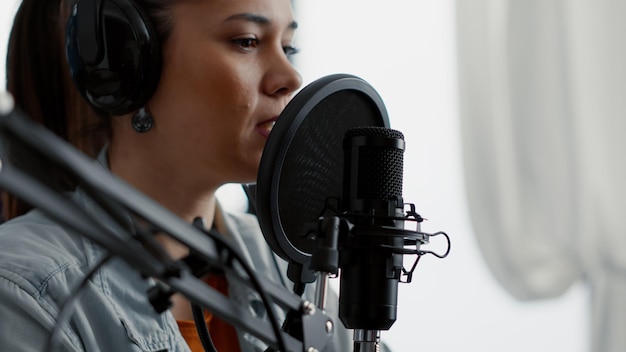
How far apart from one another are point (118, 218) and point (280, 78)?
0.73 metres

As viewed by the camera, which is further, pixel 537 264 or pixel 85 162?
pixel 537 264

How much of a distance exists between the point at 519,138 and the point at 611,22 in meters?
0.35

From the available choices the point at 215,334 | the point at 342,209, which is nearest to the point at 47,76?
the point at 215,334

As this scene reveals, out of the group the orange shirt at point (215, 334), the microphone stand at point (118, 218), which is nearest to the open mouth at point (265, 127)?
the orange shirt at point (215, 334)

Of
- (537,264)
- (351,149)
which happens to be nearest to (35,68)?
(351,149)

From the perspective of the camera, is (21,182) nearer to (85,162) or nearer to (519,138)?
(85,162)

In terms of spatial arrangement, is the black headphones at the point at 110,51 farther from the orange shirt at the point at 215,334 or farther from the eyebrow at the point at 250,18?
the orange shirt at the point at 215,334

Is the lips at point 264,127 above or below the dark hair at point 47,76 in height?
below

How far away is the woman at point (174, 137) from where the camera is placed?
1.06m

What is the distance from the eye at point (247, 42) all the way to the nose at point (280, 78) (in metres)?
0.03

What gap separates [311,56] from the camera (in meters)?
2.15

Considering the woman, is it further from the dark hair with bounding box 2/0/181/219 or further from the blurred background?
the blurred background

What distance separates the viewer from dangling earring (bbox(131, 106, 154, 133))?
118 centimetres

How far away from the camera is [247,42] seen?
1165mm
